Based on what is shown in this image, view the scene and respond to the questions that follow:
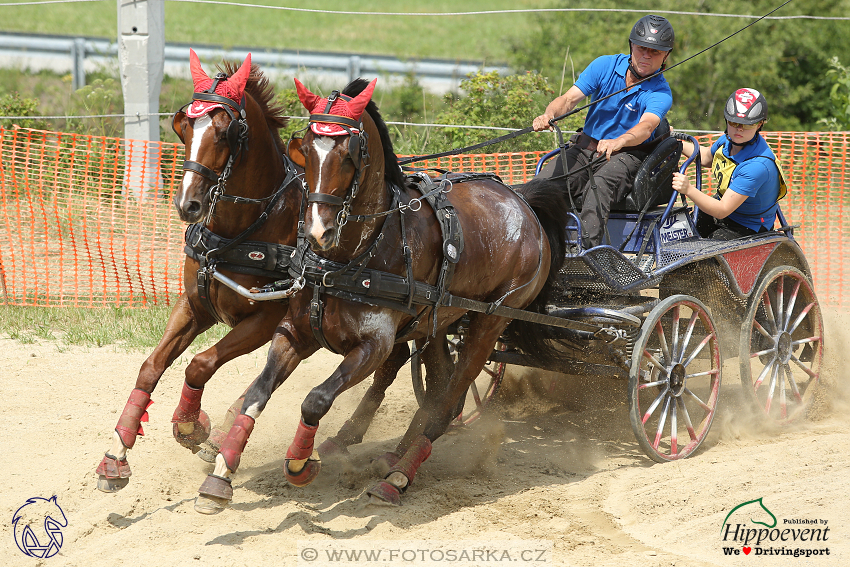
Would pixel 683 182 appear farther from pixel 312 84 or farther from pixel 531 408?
pixel 312 84

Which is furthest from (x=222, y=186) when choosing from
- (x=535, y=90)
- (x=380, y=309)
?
(x=535, y=90)

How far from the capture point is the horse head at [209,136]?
3621 millimetres

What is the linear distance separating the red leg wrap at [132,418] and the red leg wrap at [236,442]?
60 cm

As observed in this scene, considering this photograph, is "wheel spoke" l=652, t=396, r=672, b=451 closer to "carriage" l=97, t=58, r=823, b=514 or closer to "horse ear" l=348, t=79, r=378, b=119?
"carriage" l=97, t=58, r=823, b=514

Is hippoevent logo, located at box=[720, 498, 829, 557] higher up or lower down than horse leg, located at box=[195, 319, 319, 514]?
lower down

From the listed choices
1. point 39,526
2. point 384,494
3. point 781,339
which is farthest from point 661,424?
point 39,526

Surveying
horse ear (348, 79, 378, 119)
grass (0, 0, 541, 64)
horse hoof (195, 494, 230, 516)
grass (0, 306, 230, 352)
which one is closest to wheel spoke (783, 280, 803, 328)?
horse ear (348, 79, 378, 119)

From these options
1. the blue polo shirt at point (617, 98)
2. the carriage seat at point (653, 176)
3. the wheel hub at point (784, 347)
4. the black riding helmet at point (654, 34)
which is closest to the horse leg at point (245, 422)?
the carriage seat at point (653, 176)

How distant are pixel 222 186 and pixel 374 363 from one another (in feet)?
3.54

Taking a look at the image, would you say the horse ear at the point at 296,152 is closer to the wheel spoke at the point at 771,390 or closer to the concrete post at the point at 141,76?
the wheel spoke at the point at 771,390

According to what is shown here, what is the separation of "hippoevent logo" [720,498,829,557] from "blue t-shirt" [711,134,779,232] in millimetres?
2091

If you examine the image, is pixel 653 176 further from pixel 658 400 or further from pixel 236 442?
pixel 236 442

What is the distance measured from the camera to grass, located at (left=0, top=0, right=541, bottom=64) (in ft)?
62.6

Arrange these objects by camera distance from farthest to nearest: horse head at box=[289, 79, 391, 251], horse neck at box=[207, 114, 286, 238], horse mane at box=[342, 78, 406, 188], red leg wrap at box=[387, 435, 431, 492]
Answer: red leg wrap at box=[387, 435, 431, 492]
horse neck at box=[207, 114, 286, 238]
horse mane at box=[342, 78, 406, 188]
horse head at box=[289, 79, 391, 251]
